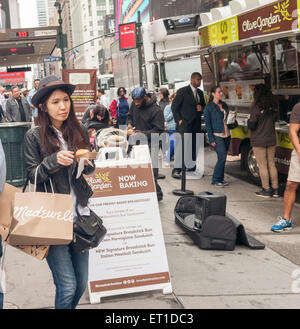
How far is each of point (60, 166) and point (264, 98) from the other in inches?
237

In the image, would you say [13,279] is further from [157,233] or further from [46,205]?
[46,205]

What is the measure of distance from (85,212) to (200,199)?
2821mm

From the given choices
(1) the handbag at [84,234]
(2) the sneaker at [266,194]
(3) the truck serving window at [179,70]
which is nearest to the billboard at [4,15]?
(3) the truck serving window at [179,70]

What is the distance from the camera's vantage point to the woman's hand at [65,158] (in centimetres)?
324

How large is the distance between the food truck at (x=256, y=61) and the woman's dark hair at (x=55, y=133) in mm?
4369

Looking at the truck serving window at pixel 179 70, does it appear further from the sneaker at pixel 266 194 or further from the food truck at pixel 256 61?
the sneaker at pixel 266 194

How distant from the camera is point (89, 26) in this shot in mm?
164875

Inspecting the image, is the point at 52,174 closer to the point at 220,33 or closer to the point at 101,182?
the point at 101,182

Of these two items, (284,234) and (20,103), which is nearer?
(284,234)

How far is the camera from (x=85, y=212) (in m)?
3.55

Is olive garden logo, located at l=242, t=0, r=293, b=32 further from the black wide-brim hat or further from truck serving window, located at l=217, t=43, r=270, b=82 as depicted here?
the black wide-brim hat

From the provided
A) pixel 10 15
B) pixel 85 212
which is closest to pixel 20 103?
pixel 10 15

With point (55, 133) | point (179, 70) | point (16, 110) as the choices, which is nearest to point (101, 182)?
point (55, 133)

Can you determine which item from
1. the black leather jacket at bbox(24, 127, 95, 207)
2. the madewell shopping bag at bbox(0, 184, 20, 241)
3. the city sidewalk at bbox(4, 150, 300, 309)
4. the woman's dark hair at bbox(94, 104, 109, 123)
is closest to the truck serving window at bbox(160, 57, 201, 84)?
the woman's dark hair at bbox(94, 104, 109, 123)
